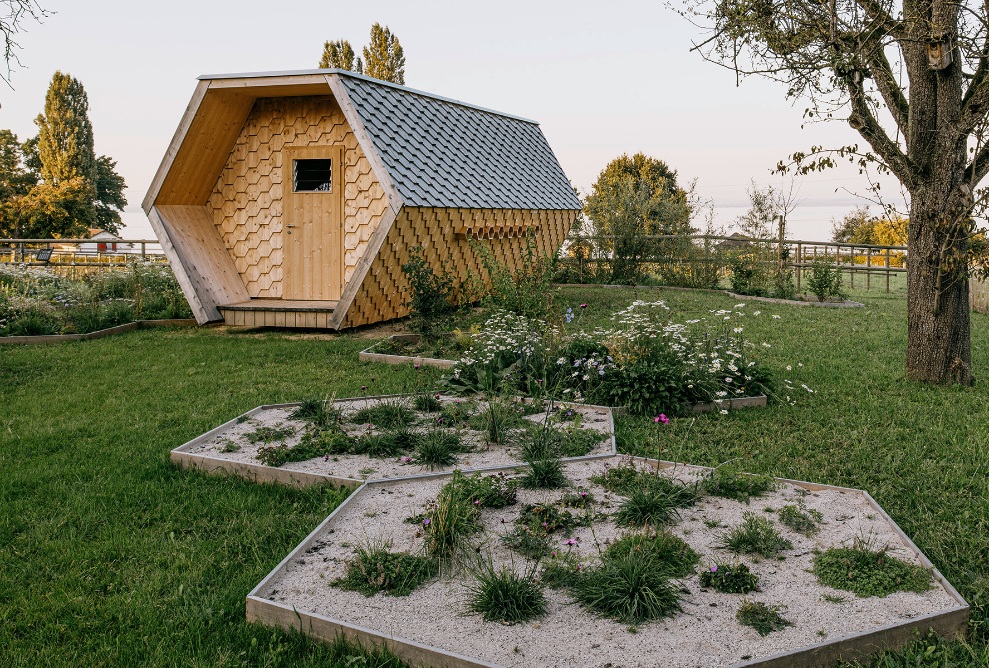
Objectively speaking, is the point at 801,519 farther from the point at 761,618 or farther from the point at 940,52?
the point at 940,52

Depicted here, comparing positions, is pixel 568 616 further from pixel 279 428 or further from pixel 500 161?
pixel 500 161

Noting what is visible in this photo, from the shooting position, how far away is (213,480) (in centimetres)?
467

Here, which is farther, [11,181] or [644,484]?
[11,181]

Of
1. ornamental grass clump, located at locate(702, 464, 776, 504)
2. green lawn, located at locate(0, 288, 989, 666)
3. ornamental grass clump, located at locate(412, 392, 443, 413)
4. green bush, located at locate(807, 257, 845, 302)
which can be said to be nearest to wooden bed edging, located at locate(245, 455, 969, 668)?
green lawn, located at locate(0, 288, 989, 666)

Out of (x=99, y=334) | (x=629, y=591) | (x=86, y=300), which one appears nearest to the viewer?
(x=629, y=591)

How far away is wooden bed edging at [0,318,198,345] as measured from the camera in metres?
10.1

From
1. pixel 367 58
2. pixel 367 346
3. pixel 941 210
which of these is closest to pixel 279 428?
pixel 367 346

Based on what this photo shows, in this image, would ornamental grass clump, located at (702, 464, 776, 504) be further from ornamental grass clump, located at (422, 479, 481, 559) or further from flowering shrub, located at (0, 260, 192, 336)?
flowering shrub, located at (0, 260, 192, 336)

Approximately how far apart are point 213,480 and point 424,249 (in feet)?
22.3

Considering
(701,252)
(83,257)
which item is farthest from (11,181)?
(701,252)

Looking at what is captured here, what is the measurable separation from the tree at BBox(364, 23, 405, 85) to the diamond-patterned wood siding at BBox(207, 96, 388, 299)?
21293 mm

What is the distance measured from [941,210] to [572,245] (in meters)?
12.0

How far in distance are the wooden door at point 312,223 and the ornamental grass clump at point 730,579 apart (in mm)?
9245

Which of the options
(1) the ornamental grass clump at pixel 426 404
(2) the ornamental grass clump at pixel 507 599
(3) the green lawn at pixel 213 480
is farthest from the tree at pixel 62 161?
(2) the ornamental grass clump at pixel 507 599
